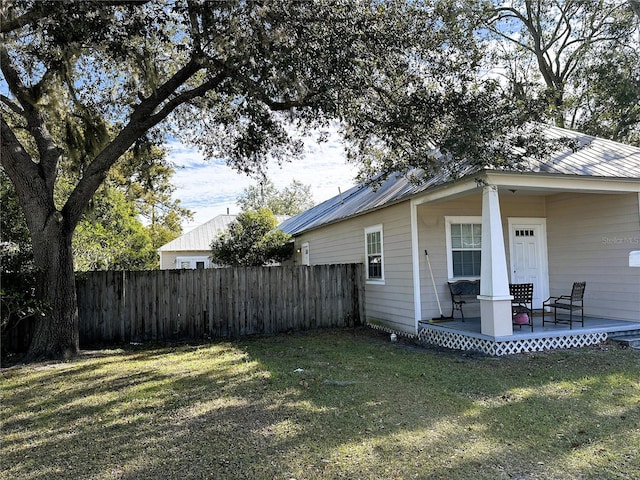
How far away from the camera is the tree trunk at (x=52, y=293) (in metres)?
7.38

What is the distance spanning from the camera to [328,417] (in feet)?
14.3

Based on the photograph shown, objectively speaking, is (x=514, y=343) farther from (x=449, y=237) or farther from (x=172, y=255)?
(x=172, y=255)

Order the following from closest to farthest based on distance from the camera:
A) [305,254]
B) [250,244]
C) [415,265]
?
1. [415,265]
2. [305,254]
3. [250,244]

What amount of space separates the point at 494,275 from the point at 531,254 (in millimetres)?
3452

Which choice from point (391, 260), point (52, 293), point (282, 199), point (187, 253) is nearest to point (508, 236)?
point (391, 260)

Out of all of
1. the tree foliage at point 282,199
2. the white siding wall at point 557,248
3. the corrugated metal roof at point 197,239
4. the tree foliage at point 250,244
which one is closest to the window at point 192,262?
the corrugated metal roof at point 197,239

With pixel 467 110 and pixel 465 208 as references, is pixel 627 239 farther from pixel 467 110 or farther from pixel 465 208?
pixel 467 110

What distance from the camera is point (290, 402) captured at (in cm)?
486

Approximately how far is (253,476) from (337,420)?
1.28m

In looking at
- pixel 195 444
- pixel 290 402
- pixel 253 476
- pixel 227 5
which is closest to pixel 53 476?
pixel 195 444

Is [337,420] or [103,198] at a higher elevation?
[103,198]

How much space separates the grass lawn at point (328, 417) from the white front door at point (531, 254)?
2679 millimetres

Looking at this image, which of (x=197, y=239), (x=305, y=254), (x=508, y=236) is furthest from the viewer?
(x=197, y=239)

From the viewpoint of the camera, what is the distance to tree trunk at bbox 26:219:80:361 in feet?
24.2
